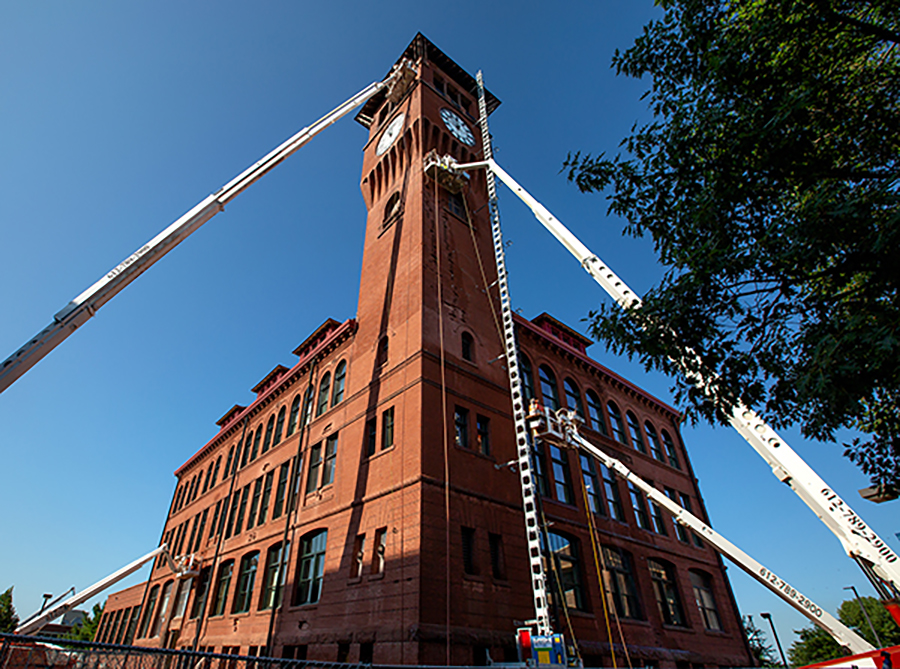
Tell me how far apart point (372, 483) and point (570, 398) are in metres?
12.4

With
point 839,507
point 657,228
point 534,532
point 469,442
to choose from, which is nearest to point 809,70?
point 657,228

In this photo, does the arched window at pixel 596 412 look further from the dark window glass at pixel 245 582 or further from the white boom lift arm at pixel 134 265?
the white boom lift arm at pixel 134 265

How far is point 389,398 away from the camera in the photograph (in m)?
18.6

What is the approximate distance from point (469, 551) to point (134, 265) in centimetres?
1384

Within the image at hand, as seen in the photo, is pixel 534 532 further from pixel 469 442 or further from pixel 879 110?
pixel 879 110

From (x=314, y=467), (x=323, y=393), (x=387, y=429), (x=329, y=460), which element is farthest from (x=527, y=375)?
(x=314, y=467)

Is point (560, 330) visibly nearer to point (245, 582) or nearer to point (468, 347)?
point (468, 347)

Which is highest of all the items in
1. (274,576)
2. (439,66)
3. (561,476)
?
(439,66)

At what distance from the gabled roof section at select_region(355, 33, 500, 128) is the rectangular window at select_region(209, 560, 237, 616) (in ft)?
96.2

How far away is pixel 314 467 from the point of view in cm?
2191

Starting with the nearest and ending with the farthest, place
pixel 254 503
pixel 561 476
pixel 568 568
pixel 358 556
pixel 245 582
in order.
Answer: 1. pixel 358 556
2. pixel 568 568
3. pixel 561 476
4. pixel 245 582
5. pixel 254 503

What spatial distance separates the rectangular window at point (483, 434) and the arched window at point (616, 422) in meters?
10.7

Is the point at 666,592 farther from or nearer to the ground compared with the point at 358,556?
nearer to the ground

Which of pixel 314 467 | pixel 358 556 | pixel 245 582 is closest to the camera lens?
pixel 358 556
